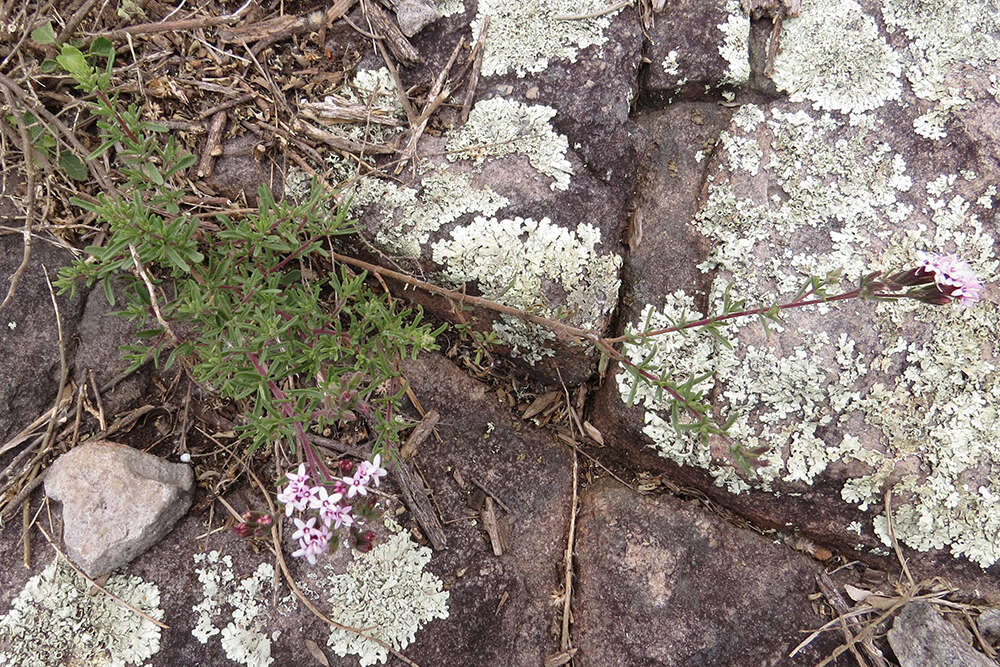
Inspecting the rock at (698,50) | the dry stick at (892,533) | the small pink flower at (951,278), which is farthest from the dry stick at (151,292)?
the dry stick at (892,533)

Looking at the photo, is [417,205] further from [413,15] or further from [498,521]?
[498,521]

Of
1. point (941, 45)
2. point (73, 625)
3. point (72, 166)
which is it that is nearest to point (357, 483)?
point (73, 625)

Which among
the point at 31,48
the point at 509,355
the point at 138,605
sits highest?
the point at 31,48

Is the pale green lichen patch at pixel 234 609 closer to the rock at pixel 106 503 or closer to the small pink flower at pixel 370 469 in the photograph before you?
the rock at pixel 106 503

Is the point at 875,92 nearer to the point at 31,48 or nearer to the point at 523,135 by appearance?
the point at 523,135

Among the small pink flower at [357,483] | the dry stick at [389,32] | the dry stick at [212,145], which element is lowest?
the small pink flower at [357,483]

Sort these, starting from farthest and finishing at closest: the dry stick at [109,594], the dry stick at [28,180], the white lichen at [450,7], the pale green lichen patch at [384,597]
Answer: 1. the white lichen at [450,7]
2. the pale green lichen patch at [384,597]
3. the dry stick at [109,594]
4. the dry stick at [28,180]

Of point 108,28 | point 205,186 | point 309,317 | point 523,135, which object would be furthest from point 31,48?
point 523,135
